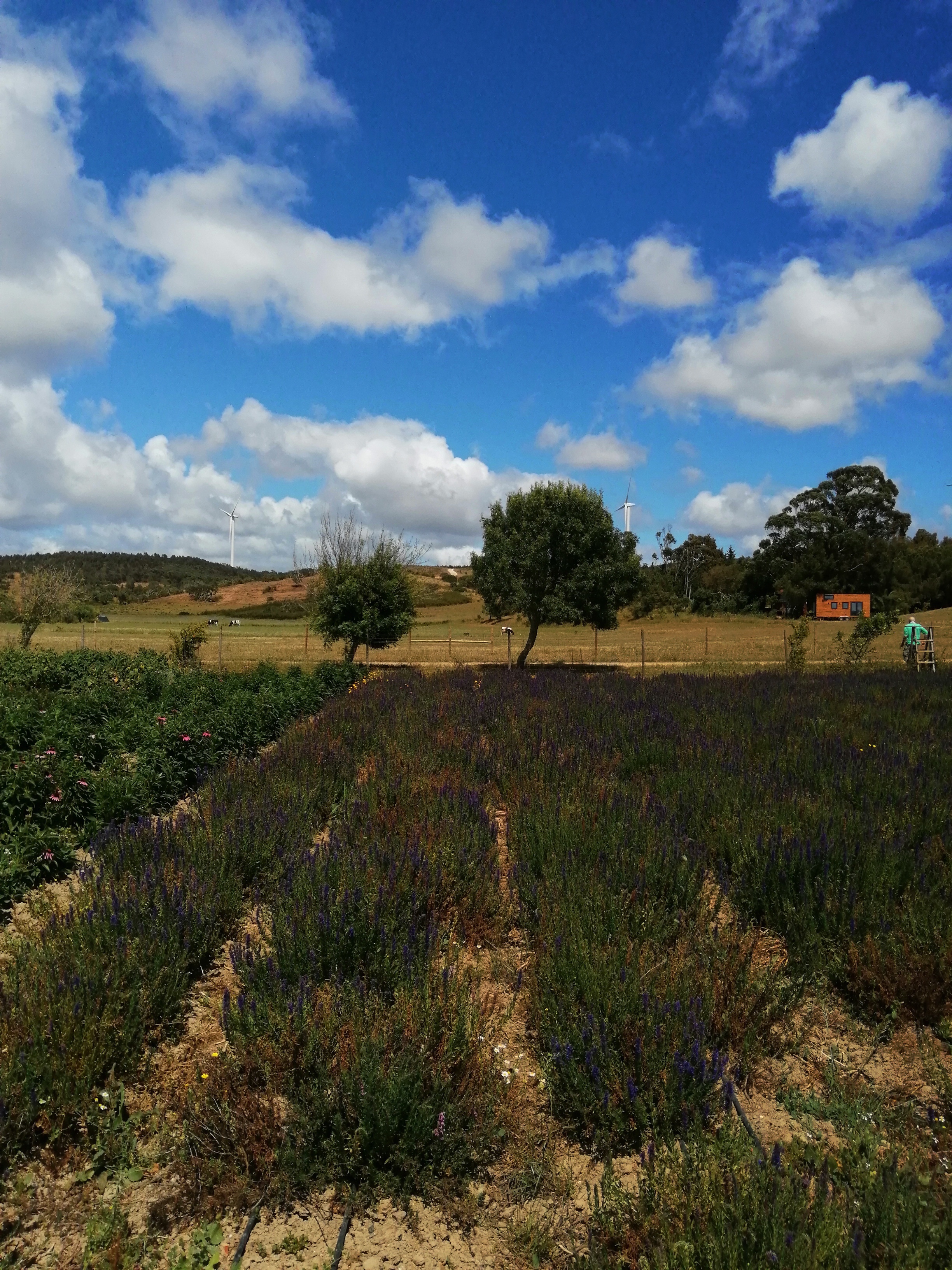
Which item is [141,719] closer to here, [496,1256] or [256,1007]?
[256,1007]

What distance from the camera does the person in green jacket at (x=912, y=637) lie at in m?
22.4

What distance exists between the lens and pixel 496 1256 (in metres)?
2.37

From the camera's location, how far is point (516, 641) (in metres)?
47.5

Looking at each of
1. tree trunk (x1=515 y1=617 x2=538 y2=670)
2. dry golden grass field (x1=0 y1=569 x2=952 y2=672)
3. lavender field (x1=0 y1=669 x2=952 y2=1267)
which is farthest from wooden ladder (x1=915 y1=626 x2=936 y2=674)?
lavender field (x1=0 y1=669 x2=952 y2=1267)

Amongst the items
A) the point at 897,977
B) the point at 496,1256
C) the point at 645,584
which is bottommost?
the point at 496,1256

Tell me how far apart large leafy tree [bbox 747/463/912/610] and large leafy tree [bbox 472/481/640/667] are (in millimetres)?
50398

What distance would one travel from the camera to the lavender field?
2.35 m

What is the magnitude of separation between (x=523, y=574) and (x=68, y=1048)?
27474 millimetres

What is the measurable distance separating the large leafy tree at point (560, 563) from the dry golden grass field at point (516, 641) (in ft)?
9.69

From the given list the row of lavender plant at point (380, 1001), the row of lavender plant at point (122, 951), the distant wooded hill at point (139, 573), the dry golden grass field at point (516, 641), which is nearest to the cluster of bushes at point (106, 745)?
the row of lavender plant at point (122, 951)

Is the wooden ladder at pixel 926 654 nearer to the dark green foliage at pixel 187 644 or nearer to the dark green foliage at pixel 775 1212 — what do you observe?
the dark green foliage at pixel 187 644

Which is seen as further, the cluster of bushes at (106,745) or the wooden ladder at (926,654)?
the wooden ladder at (926,654)

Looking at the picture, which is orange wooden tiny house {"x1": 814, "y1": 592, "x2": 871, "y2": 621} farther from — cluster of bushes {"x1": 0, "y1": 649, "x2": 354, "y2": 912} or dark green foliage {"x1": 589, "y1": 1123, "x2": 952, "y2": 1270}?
dark green foliage {"x1": 589, "y1": 1123, "x2": 952, "y2": 1270}

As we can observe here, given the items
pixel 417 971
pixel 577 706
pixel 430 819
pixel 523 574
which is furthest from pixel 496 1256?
pixel 523 574
